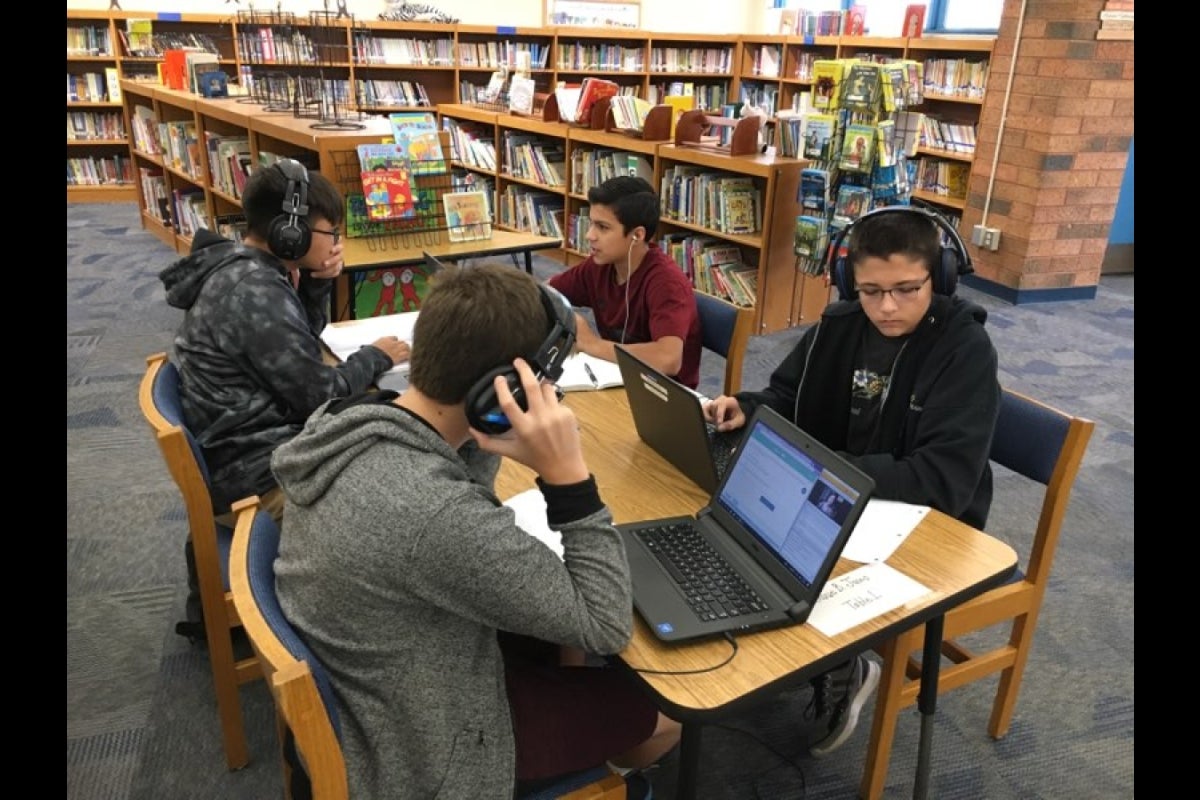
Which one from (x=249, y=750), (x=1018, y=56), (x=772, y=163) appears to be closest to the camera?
(x=249, y=750)

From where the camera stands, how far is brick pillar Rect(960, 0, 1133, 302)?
16.6ft

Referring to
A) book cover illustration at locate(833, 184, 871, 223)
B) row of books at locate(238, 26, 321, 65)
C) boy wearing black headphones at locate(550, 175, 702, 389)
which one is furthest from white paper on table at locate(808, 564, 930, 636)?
row of books at locate(238, 26, 321, 65)

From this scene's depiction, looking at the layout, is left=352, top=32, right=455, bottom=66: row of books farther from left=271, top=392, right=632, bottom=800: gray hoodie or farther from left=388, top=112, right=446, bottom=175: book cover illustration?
left=271, top=392, right=632, bottom=800: gray hoodie

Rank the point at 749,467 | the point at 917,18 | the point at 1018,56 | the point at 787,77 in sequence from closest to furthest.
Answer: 1. the point at 749,467
2. the point at 1018,56
3. the point at 917,18
4. the point at 787,77

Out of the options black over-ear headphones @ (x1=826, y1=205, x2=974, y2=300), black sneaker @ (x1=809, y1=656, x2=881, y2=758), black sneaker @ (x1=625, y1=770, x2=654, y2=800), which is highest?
black over-ear headphones @ (x1=826, y1=205, x2=974, y2=300)

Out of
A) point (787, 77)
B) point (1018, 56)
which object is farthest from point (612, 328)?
point (787, 77)

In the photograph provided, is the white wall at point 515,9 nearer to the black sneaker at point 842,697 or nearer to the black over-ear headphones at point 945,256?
the black over-ear headphones at point 945,256

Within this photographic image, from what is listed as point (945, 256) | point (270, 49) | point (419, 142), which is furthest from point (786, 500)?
point (270, 49)

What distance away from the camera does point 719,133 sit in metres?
4.90

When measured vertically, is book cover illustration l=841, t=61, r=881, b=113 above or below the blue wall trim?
above

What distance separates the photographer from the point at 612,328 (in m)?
2.78

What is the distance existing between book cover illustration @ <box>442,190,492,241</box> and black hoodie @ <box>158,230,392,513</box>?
1425mm
